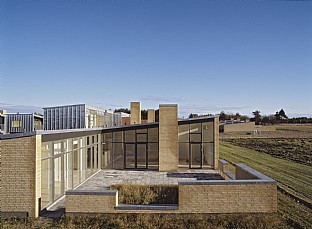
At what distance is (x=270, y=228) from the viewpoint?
350 inches

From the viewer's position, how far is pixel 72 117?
20.5 meters

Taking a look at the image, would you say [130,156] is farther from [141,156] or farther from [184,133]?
[184,133]

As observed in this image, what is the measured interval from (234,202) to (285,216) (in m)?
1.75

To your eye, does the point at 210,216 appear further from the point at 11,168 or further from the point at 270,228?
the point at 11,168

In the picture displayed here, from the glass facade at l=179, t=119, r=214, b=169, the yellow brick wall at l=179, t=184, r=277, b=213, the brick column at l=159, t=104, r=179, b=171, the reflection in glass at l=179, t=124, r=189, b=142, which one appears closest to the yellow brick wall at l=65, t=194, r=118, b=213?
the yellow brick wall at l=179, t=184, r=277, b=213

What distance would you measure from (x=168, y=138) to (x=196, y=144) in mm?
2036

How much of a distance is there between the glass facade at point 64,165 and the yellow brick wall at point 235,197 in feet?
16.6

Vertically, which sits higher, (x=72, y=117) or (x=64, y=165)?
(x=72, y=117)

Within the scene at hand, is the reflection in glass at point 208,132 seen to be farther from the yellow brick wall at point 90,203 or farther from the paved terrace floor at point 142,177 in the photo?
the yellow brick wall at point 90,203

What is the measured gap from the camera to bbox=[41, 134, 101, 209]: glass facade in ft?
36.2

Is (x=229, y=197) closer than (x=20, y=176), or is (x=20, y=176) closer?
(x=20, y=176)

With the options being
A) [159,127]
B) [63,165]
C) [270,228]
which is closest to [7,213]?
[63,165]

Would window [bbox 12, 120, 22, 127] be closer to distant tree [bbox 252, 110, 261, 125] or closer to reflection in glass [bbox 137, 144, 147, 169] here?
reflection in glass [bbox 137, 144, 147, 169]

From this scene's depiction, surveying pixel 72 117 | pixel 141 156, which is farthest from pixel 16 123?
pixel 141 156
